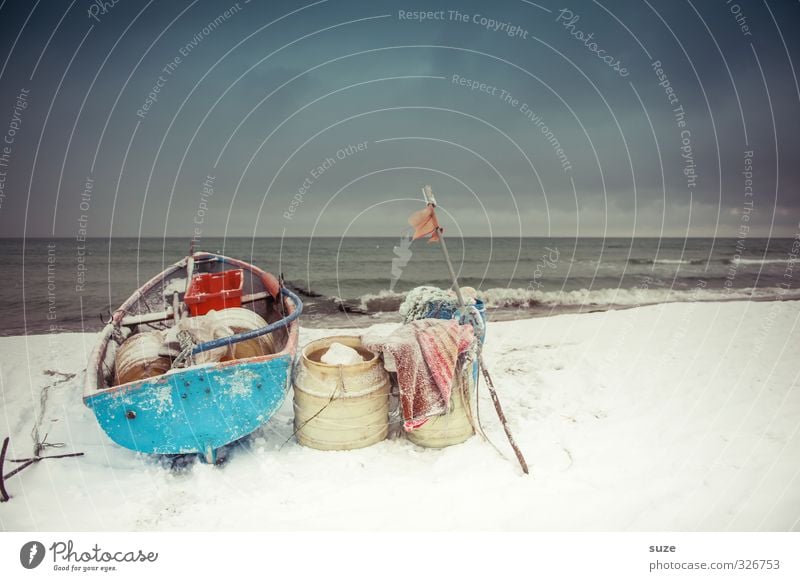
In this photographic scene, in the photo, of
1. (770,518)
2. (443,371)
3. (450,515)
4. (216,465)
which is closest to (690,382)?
(770,518)

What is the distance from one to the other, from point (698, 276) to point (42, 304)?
68.9 ft

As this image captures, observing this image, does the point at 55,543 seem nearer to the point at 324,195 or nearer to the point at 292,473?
the point at 292,473

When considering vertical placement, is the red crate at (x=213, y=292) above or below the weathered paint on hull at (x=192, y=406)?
above

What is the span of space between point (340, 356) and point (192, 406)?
1.08 m

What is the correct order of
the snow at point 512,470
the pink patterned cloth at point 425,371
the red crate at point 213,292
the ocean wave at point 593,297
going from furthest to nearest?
the ocean wave at point 593,297 → the red crate at point 213,292 → the pink patterned cloth at point 425,371 → the snow at point 512,470

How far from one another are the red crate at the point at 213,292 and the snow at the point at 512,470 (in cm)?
137

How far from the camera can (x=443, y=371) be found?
10.4 ft

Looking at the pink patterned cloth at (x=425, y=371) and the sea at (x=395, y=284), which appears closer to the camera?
the pink patterned cloth at (x=425, y=371)

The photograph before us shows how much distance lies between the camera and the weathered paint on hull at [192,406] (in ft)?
9.33

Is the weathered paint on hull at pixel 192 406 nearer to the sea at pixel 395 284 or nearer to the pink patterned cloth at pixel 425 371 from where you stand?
the pink patterned cloth at pixel 425 371

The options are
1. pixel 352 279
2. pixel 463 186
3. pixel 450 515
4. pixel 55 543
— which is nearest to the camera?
pixel 55 543

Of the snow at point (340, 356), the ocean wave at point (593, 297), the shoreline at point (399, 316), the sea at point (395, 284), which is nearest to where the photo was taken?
the snow at point (340, 356)

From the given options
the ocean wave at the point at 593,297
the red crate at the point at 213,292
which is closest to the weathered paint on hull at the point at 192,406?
the red crate at the point at 213,292

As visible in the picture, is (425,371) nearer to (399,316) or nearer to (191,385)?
(191,385)
